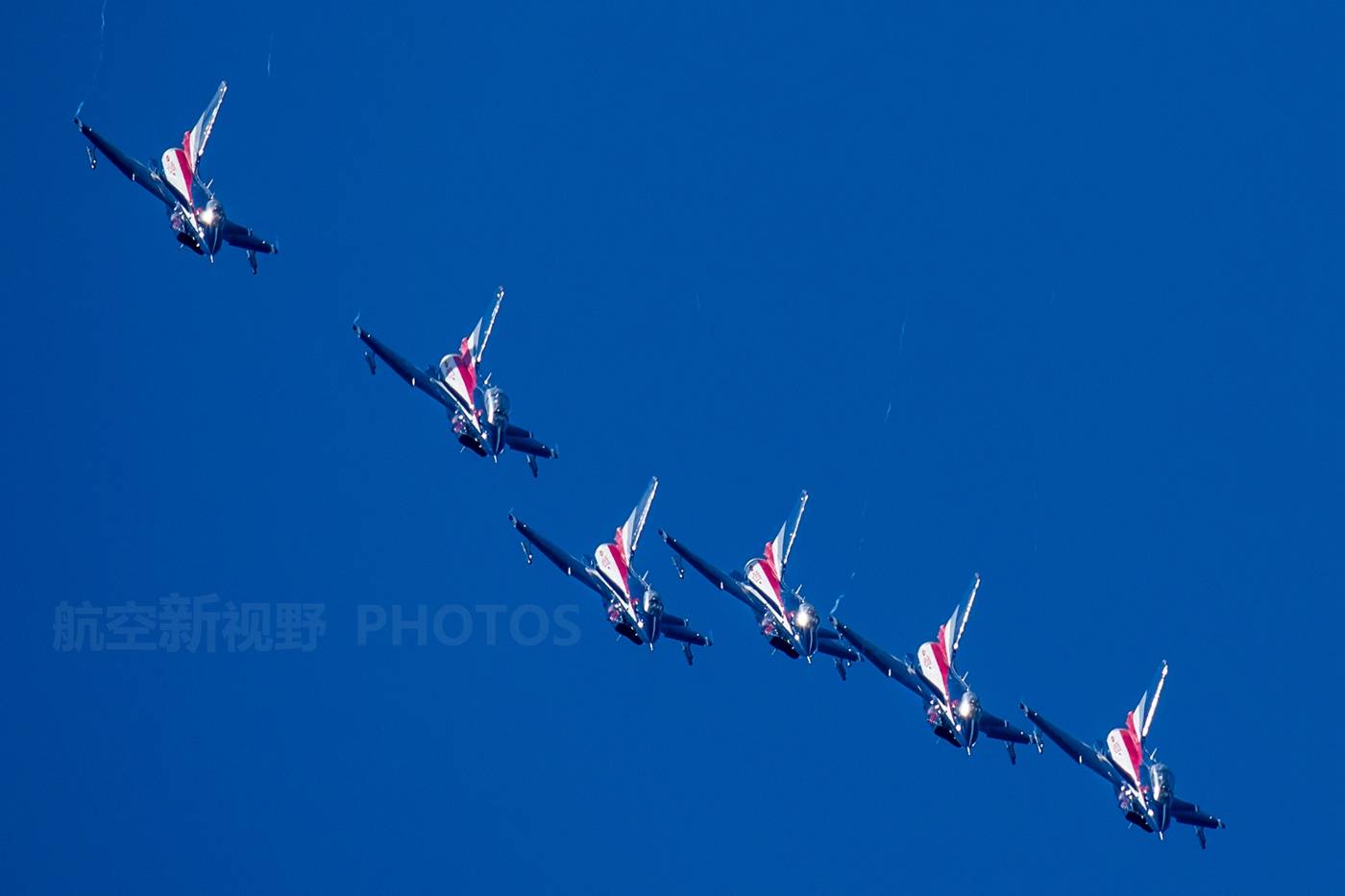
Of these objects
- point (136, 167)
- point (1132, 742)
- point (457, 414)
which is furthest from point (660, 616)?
point (136, 167)

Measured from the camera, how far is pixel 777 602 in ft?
445

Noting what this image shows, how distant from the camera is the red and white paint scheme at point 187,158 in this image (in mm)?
128750

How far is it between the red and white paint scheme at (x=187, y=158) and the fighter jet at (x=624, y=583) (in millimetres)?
22581

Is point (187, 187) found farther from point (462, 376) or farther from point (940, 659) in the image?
point (940, 659)

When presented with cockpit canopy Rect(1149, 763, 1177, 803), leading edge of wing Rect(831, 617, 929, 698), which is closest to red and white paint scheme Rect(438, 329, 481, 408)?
leading edge of wing Rect(831, 617, 929, 698)

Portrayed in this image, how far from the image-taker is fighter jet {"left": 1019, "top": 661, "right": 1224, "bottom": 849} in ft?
435

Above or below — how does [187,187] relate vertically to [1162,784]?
above

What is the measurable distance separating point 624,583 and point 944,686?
17093mm

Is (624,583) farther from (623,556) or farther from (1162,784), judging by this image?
(1162,784)

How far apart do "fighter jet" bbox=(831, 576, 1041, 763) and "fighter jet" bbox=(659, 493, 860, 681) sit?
4.98ft

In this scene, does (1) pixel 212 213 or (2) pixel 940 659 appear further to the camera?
(2) pixel 940 659

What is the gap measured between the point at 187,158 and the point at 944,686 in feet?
151

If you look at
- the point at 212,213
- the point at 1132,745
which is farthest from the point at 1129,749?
the point at 212,213

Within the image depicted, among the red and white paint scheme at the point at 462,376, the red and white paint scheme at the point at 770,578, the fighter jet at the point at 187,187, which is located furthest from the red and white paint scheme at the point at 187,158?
the red and white paint scheme at the point at 770,578
